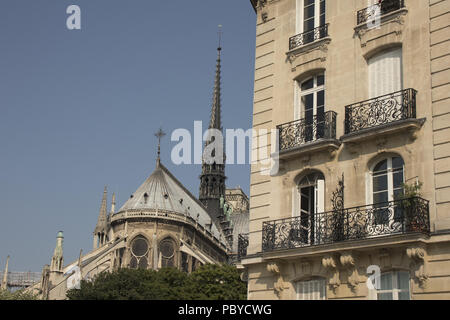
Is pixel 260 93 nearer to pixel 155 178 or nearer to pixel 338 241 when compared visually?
pixel 338 241

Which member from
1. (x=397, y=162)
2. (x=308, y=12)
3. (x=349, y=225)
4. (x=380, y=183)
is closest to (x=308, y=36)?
(x=308, y=12)

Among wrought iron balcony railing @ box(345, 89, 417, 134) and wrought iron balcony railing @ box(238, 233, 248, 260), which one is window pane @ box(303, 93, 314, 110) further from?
wrought iron balcony railing @ box(238, 233, 248, 260)

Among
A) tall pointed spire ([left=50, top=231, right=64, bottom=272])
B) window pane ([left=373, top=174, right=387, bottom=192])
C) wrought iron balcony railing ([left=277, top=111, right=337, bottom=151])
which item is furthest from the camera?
tall pointed spire ([left=50, top=231, right=64, bottom=272])

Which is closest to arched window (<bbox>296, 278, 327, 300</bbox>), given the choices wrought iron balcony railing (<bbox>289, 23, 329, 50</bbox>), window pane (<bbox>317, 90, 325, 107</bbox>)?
window pane (<bbox>317, 90, 325, 107</bbox>)

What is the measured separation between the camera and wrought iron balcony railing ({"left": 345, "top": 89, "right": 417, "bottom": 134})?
16.2 metres

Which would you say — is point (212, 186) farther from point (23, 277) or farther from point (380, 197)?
point (380, 197)

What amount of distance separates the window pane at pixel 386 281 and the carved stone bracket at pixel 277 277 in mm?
2823

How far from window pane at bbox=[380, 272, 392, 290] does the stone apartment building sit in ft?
0.08

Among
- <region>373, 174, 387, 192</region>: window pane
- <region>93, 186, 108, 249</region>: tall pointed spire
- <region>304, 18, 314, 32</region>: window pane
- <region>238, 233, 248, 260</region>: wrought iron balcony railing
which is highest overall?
Answer: <region>93, 186, 108, 249</region>: tall pointed spire

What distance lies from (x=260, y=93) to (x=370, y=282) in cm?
711

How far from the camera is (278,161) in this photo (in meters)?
18.5

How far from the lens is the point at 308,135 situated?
18125 mm

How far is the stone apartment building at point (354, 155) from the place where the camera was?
597 inches
